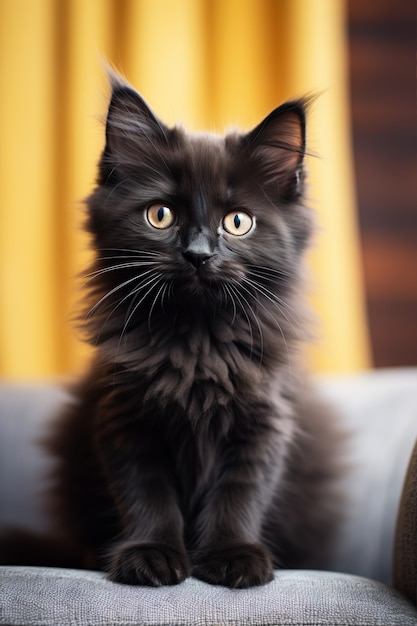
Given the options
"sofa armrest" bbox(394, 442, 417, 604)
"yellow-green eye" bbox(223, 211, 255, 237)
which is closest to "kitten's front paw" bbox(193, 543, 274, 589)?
"sofa armrest" bbox(394, 442, 417, 604)

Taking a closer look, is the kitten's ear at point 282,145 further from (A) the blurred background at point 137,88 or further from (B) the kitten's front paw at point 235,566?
(A) the blurred background at point 137,88

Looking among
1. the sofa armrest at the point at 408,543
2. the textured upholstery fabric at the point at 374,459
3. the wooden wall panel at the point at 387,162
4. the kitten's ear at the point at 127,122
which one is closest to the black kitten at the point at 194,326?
the kitten's ear at the point at 127,122

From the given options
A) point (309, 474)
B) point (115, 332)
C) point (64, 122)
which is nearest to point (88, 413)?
point (115, 332)

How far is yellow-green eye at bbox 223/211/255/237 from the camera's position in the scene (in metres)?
1.22

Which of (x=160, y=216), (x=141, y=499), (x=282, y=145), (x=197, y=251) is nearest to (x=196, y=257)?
(x=197, y=251)

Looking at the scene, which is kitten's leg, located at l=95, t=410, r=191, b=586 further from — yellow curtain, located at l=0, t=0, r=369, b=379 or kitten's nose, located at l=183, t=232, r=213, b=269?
yellow curtain, located at l=0, t=0, r=369, b=379

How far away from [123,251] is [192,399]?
12.4 inches

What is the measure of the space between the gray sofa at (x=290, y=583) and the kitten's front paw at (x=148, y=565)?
23 millimetres

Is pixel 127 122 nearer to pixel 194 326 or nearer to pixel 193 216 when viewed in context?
pixel 193 216

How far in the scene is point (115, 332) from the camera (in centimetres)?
130

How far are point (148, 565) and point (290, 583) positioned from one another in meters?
0.24

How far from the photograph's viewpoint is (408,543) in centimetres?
111

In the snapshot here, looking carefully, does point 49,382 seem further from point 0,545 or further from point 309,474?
point 309,474

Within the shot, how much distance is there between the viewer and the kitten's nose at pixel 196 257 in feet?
3.67
